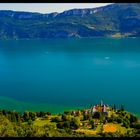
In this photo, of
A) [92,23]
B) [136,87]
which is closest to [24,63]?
[136,87]

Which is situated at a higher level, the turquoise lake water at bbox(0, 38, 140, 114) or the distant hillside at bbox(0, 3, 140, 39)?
the distant hillside at bbox(0, 3, 140, 39)

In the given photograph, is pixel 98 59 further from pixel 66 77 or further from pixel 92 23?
pixel 92 23

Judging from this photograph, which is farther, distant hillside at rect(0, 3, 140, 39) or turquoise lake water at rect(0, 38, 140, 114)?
distant hillside at rect(0, 3, 140, 39)

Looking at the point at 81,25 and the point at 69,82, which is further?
the point at 81,25

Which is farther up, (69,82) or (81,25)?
(81,25)
